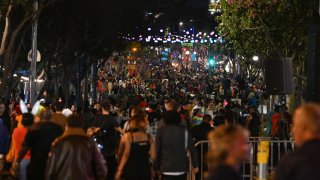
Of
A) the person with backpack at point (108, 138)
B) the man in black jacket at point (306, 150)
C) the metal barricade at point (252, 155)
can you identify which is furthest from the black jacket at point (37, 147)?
the man in black jacket at point (306, 150)

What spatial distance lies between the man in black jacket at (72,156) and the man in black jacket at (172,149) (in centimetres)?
158

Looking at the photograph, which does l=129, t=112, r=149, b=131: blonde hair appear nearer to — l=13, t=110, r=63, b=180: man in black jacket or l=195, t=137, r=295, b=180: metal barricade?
l=13, t=110, r=63, b=180: man in black jacket

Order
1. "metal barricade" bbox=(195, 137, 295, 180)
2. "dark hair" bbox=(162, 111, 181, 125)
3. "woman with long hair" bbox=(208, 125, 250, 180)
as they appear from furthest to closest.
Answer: "metal barricade" bbox=(195, 137, 295, 180) < "dark hair" bbox=(162, 111, 181, 125) < "woman with long hair" bbox=(208, 125, 250, 180)

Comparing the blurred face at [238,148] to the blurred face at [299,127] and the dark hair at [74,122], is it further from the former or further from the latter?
the dark hair at [74,122]

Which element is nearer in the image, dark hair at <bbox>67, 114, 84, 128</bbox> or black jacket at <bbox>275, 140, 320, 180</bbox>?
black jacket at <bbox>275, 140, 320, 180</bbox>

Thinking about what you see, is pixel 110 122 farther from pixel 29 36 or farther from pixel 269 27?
pixel 29 36

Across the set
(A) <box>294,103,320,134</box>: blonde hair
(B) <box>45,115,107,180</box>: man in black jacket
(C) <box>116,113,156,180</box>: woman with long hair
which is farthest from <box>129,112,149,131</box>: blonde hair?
(A) <box>294,103,320,134</box>: blonde hair

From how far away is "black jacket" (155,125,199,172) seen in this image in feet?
36.7

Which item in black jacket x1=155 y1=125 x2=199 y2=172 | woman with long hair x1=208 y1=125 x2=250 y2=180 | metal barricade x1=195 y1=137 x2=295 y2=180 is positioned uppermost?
woman with long hair x1=208 y1=125 x2=250 y2=180

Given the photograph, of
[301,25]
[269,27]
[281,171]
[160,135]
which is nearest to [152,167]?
[160,135]

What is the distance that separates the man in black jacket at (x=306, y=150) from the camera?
6.26 metres

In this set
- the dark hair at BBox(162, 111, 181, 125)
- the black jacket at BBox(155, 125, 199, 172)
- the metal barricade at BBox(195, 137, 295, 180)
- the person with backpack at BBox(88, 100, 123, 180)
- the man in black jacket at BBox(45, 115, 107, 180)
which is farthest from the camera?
the metal barricade at BBox(195, 137, 295, 180)

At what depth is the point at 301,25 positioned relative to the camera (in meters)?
25.9

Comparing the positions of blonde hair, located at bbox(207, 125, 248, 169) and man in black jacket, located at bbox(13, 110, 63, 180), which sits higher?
blonde hair, located at bbox(207, 125, 248, 169)
